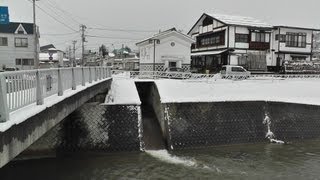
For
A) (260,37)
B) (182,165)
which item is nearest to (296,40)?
(260,37)

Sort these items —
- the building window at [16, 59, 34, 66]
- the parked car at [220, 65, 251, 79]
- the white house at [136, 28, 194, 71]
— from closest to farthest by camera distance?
the parked car at [220, 65, 251, 79], the white house at [136, 28, 194, 71], the building window at [16, 59, 34, 66]

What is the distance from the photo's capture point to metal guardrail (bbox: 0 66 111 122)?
623 cm

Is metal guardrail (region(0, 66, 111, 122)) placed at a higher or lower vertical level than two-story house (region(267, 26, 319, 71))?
lower

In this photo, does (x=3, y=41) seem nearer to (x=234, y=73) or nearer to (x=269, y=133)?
(x=234, y=73)

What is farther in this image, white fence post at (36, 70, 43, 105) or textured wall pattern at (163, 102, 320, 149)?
textured wall pattern at (163, 102, 320, 149)

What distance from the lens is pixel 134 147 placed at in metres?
17.8

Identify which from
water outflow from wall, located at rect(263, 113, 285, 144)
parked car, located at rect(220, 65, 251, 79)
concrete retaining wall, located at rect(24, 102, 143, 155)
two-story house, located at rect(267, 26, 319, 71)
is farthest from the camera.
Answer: two-story house, located at rect(267, 26, 319, 71)

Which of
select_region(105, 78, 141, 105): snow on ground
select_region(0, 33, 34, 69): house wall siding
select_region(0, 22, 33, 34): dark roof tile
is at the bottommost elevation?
select_region(105, 78, 141, 105): snow on ground

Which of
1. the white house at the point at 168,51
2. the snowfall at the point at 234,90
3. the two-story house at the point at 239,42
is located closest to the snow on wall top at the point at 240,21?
the two-story house at the point at 239,42

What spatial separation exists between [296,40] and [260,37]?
17.8 feet

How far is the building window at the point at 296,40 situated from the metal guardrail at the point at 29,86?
37418 mm

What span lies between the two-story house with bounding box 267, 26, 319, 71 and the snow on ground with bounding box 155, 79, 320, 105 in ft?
46.3

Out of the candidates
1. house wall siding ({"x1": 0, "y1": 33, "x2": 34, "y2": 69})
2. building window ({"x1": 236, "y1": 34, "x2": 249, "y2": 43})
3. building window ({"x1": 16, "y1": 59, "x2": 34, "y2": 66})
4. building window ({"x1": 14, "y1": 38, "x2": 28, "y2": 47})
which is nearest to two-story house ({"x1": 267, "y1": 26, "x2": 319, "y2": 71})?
building window ({"x1": 236, "y1": 34, "x2": 249, "y2": 43})

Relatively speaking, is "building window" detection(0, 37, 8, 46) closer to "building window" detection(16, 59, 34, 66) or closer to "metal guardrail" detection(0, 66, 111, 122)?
"building window" detection(16, 59, 34, 66)
